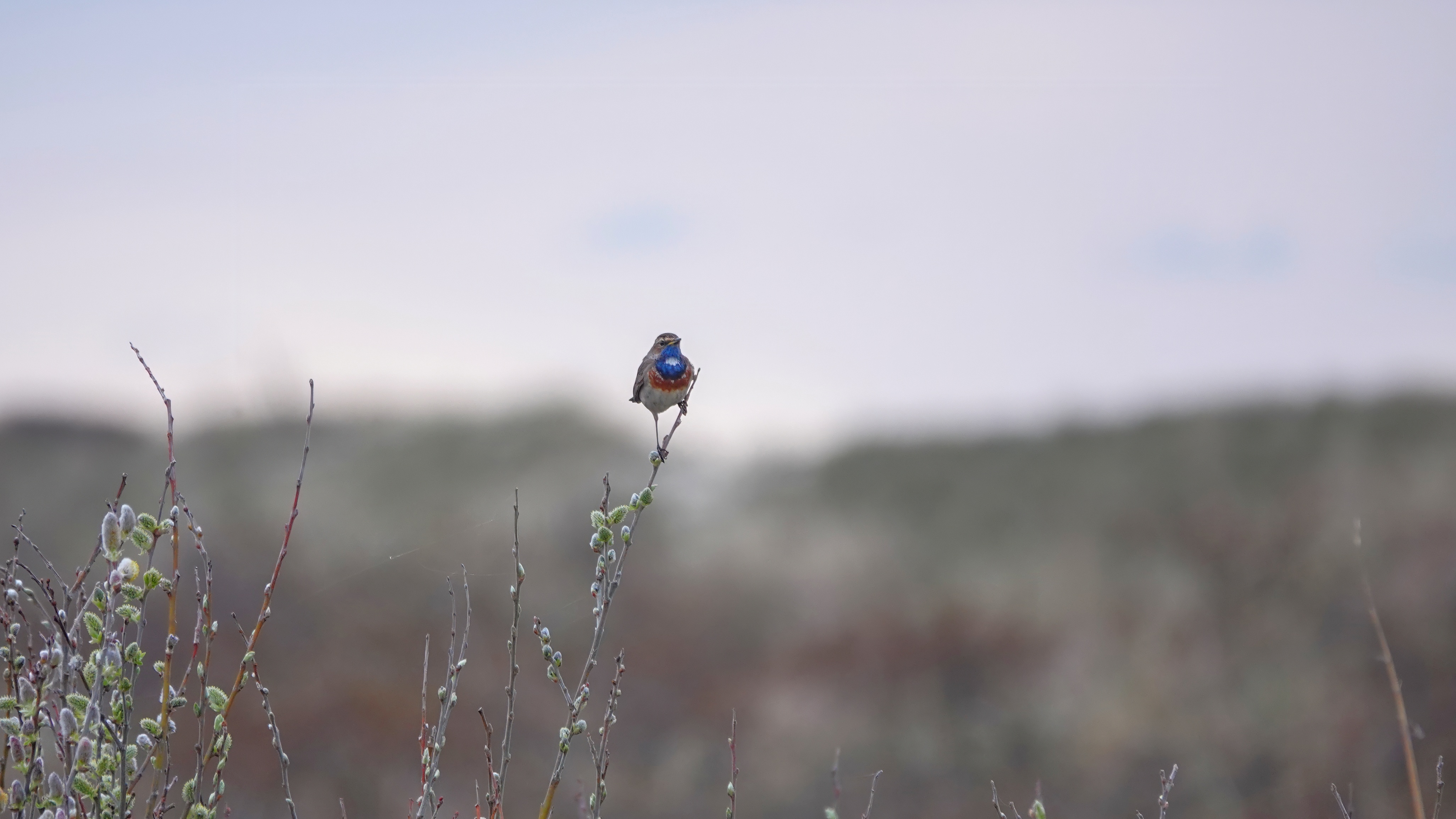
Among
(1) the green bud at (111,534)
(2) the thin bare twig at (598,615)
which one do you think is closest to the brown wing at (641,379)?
(2) the thin bare twig at (598,615)

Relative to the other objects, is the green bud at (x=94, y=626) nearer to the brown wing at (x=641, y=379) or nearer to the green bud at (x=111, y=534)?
the green bud at (x=111, y=534)

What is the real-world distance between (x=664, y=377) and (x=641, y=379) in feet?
0.40

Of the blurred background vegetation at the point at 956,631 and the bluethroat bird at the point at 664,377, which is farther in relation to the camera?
the blurred background vegetation at the point at 956,631

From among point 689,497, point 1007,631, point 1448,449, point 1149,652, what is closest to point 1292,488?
point 1448,449

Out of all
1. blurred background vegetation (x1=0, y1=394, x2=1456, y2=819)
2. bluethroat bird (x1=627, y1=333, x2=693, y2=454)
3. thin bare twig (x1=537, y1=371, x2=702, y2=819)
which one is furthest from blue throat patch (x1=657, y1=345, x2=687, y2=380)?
blurred background vegetation (x1=0, y1=394, x2=1456, y2=819)

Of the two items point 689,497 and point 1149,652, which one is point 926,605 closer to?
point 1149,652

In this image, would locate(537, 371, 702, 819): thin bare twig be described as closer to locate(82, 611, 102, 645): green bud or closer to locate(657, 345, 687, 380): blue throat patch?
locate(657, 345, 687, 380): blue throat patch

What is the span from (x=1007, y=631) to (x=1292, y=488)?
20.3 ft

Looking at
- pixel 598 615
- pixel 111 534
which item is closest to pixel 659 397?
pixel 598 615

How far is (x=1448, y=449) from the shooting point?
674 inches

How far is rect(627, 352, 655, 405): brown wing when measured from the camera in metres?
2.92

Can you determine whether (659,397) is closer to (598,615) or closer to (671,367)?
(671,367)

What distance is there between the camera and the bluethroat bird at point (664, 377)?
2871 mm

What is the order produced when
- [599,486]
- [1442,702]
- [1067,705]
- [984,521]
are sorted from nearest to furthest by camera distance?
[1442,702] → [1067,705] → [599,486] → [984,521]
